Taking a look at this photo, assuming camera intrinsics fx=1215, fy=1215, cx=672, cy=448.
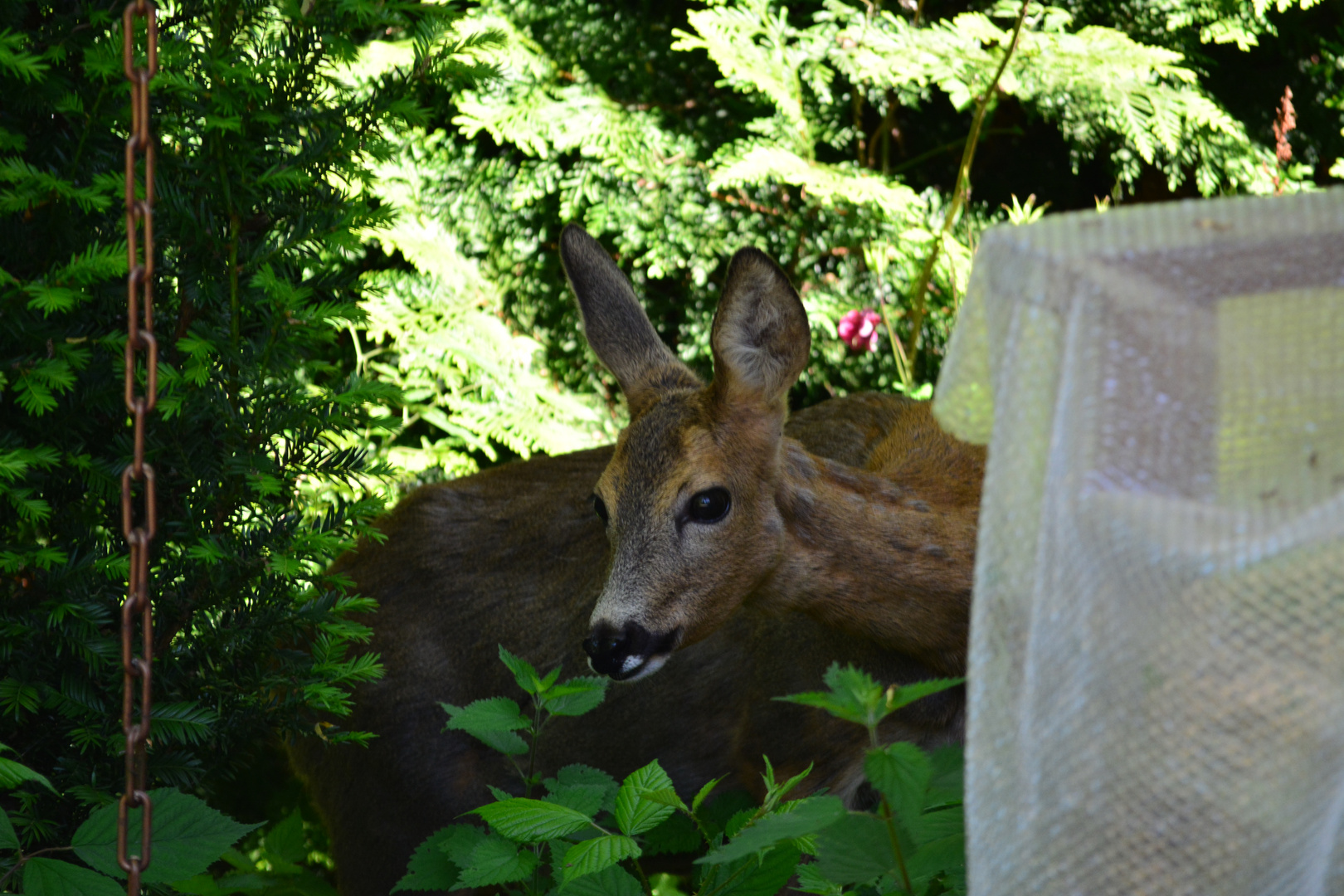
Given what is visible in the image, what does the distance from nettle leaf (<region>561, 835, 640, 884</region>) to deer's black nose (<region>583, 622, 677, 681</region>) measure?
0.86 metres

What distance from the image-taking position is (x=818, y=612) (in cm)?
296

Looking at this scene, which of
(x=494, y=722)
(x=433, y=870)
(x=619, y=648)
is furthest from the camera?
(x=619, y=648)

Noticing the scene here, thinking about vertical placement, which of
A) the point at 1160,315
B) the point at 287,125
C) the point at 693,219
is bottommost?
the point at 1160,315

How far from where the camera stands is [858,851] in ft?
5.60

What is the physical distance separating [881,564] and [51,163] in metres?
1.96

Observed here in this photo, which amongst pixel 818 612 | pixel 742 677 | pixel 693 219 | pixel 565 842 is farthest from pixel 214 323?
pixel 693 219

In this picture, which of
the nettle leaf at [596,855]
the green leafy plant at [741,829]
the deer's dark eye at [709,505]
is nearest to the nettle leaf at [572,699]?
the green leafy plant at [741,829]

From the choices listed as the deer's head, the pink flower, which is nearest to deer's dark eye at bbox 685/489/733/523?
the deer's head

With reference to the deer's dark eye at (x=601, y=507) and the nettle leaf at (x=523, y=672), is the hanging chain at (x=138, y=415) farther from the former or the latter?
the deer's dark eye at (x=601, y=507)

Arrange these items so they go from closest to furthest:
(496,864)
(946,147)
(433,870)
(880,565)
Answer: (496,864) < (433,870) < (880,565) < (946,147)

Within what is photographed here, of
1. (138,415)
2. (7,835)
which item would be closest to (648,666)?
(7,835)

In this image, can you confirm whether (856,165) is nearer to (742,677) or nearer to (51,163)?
(742,677)

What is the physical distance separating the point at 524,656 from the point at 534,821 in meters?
1.80

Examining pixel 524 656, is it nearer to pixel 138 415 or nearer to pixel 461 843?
pixel 461 843
